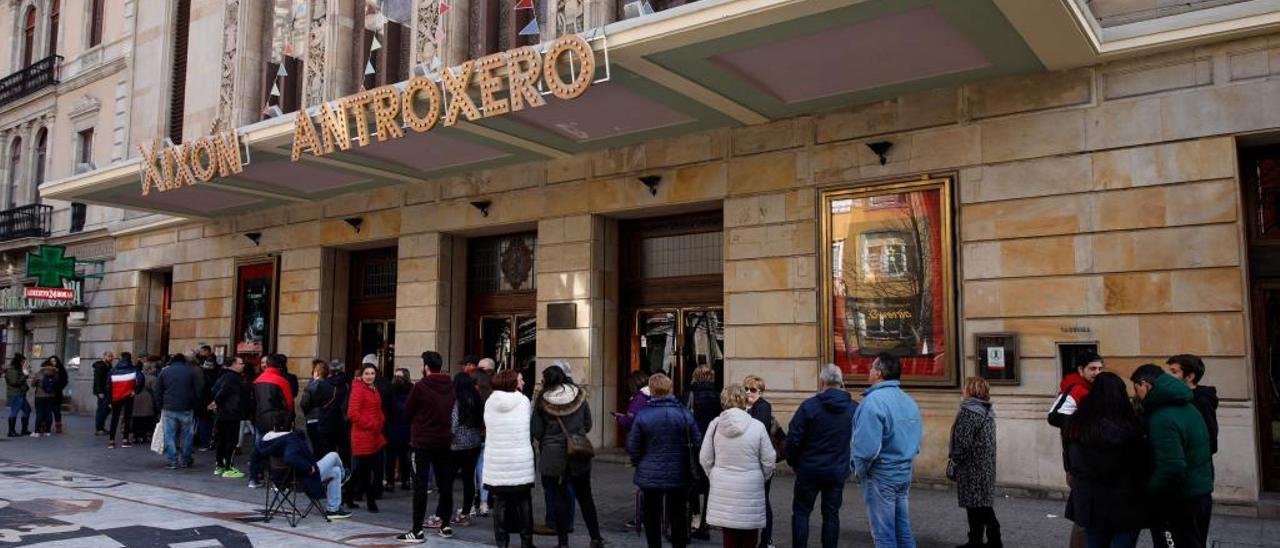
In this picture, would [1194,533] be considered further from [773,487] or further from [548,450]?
[773,487]

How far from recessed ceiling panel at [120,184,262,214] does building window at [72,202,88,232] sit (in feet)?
23.7

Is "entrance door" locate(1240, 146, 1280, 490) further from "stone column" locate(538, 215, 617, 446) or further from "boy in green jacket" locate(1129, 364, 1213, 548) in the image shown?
"stone column" locate(538, 215, 617, 446)

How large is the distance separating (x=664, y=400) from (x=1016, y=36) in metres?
5.91

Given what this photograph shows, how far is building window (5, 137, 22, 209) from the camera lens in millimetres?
29781

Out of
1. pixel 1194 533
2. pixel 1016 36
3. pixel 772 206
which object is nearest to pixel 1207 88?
pixel 1016 36

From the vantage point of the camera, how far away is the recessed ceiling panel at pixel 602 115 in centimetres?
1220

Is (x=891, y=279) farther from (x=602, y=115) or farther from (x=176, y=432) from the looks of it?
(x=176, y=432)

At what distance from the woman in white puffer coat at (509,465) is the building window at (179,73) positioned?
1909 cm

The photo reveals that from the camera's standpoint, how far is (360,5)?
64.0ft

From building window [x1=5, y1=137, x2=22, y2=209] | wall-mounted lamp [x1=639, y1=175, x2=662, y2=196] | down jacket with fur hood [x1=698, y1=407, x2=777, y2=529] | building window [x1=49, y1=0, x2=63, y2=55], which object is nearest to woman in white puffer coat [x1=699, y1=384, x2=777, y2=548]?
down jacket with fur hood [x1=698, y1=407, x2=777, y2=529]

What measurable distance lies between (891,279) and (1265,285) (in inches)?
163

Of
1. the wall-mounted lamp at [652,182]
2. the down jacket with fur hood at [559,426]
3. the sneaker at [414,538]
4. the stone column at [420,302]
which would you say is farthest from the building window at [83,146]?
the down jacket with fur hood at [559,426]

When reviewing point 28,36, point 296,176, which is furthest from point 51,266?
point 296,176

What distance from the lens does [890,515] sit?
688cm
